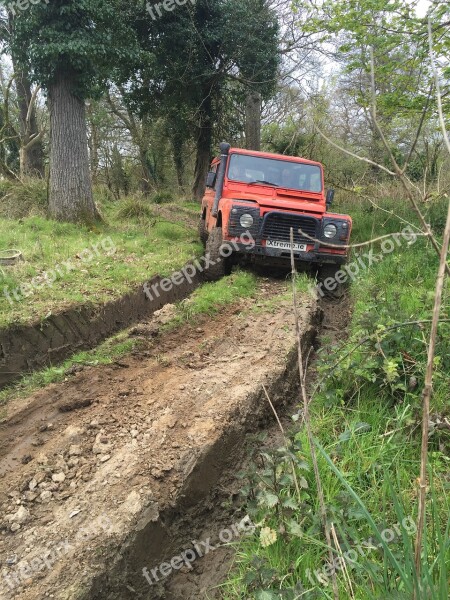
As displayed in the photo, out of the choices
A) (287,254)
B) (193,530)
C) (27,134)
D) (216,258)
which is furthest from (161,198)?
(193,530)

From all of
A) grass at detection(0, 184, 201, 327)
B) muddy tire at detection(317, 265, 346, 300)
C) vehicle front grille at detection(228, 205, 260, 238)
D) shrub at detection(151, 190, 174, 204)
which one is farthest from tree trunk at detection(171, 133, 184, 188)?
muddy tire at detection(317, 265, 346, 300)

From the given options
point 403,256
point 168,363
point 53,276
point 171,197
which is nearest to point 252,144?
point 171,197

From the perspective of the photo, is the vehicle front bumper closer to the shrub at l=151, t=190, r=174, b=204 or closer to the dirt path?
the dirt path

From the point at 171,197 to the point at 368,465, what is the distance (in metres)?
13.2

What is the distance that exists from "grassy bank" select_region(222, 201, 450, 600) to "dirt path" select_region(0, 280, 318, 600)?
14.9 inches

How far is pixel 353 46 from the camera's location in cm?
685

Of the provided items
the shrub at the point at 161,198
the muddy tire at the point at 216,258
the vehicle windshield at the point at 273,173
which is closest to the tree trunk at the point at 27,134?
the shrub at the point at 161,198

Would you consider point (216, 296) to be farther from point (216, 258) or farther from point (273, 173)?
point (273, 173)

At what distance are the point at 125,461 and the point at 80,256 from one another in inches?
166

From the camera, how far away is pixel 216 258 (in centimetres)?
632

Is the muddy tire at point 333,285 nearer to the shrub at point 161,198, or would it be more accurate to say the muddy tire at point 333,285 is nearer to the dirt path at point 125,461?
the dirt path at point 125,461

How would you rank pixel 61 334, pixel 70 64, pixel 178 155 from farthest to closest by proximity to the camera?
pixel 178 155 → pixel 70 64 → pixel 61 334

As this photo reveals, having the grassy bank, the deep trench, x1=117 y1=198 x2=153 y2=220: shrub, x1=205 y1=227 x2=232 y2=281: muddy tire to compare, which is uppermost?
x1=117 y1=198 x2=153 y2=220: shrub

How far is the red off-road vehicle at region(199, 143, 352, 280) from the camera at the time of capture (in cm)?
602
